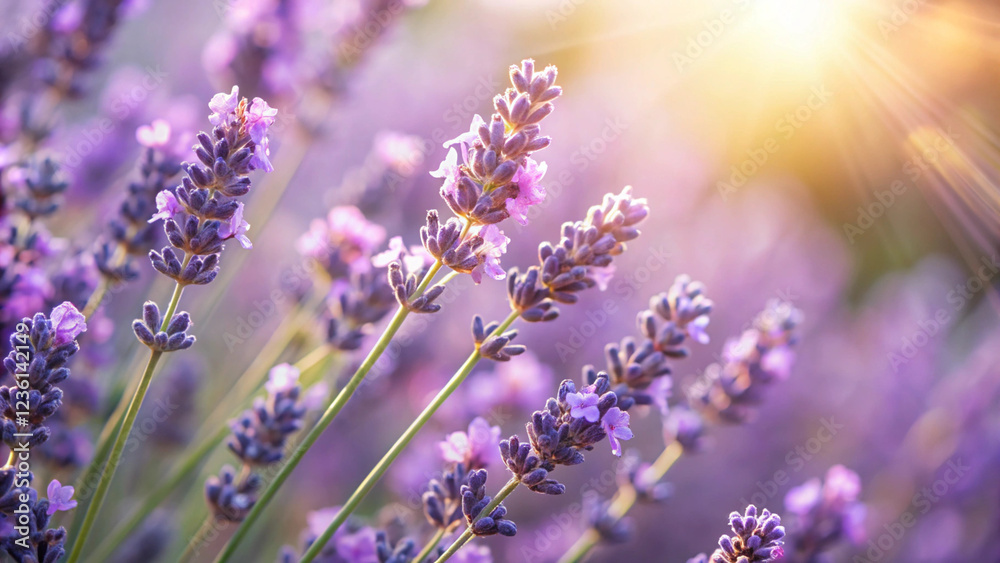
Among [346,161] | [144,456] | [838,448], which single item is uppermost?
[346,161]

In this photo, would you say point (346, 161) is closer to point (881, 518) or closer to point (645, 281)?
point (645, 281)

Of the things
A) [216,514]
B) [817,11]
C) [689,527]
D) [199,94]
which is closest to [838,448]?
[689,527]

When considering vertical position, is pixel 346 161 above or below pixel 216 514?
above

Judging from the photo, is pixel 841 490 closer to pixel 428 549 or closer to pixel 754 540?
pixel 754 540

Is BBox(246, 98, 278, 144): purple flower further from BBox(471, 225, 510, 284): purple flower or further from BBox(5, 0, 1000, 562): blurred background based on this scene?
BBox(5, 0, 1000, 562): blurred background

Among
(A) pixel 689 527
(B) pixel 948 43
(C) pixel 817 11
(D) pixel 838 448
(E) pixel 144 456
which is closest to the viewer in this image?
(E) pixel 144 456

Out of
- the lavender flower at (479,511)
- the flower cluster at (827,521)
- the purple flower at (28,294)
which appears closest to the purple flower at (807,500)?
the flower cluster at (827,521)
